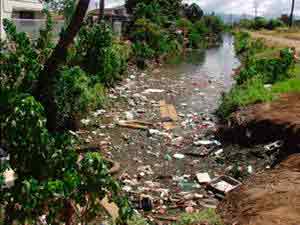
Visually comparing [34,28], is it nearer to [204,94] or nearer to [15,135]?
[204,94]

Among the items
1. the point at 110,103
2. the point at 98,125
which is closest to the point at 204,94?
the point at 110,103

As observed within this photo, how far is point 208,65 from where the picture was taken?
24.2 m

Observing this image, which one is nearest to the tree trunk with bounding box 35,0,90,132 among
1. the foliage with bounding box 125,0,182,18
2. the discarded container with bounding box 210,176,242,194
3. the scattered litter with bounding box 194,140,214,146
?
the scattered litter with bounding box 194,140,214,146

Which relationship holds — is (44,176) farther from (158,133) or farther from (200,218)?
(158,133)

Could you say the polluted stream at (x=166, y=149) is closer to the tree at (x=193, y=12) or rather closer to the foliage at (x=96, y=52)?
the foliage at (x=96, y=52)

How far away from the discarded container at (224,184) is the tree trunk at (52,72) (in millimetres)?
3541

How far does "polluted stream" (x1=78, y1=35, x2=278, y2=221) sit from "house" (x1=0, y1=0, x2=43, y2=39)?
5029mm

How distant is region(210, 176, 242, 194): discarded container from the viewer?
21.6 ft

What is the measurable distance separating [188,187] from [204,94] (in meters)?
8.03

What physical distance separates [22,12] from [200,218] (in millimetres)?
20291

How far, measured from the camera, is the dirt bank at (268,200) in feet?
15.9

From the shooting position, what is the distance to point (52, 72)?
8469 mm

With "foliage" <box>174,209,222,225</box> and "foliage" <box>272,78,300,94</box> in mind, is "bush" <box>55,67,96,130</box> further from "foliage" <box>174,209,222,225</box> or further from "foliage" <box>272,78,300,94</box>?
"foliage" <box>272,78,300,94</box>

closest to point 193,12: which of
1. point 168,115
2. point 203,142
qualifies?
point 168,115
